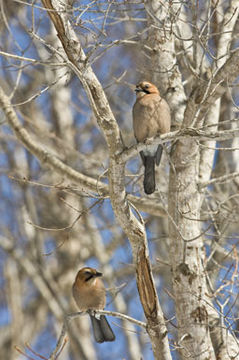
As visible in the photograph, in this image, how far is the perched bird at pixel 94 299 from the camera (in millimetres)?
6355

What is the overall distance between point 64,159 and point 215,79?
551cm

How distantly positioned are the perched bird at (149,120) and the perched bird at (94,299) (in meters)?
1.28

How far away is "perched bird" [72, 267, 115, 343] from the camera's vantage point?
636 cm

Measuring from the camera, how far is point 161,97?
5867 mm

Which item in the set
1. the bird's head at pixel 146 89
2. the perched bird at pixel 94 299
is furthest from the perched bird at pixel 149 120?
the perched bird at pixel 94 299

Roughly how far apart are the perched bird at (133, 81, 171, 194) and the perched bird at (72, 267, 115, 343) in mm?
1280

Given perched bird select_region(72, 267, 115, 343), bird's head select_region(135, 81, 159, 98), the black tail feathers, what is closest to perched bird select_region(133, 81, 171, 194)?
bird's head select_region(135, 81, 159, 98)

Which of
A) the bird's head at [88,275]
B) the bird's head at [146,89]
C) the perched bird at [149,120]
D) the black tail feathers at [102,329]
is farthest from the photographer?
the bird's head at [88,275]

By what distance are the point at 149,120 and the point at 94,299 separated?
2.05 metres

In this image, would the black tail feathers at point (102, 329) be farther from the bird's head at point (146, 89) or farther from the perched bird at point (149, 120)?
the bird's head at point (146, 89)

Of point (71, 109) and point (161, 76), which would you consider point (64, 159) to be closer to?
point (71, 109)

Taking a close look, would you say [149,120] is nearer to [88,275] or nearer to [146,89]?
[146,89]

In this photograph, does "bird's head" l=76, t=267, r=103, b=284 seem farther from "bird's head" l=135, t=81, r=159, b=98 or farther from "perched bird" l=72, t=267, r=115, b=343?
"bird's head" l=135, t=81, r=159, b=98

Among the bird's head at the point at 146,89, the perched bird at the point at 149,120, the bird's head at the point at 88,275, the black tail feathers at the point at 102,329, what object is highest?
the bird's head at the point at 146,89
